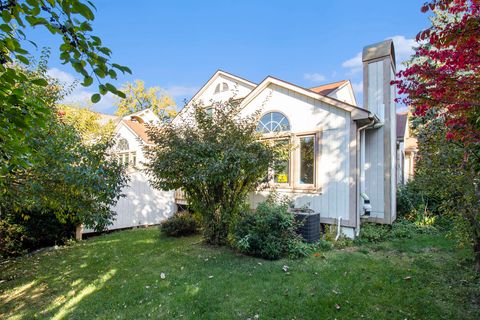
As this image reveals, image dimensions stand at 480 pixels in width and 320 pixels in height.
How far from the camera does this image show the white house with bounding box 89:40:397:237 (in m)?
7.93

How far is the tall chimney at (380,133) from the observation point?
8898 mm

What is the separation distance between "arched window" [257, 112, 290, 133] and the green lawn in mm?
4176

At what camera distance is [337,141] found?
26.9 ft

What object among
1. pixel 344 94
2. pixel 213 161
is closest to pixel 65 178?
pixel 213 161

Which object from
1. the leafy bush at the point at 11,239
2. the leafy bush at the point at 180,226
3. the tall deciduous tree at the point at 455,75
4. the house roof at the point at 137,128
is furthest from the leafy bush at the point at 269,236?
the house roof at the point at 137,128

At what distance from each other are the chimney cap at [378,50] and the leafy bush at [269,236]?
6197 millimetres

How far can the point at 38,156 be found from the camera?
340 centimetres

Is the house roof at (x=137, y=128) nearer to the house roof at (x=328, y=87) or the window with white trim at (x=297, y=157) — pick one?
the window with white trim at (x=297, y=157)

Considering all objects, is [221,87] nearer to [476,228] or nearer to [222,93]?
[222,93]

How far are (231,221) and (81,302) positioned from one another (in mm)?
3560

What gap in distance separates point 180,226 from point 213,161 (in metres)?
3.37

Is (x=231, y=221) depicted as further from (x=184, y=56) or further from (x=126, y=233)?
(x=184, y=56)

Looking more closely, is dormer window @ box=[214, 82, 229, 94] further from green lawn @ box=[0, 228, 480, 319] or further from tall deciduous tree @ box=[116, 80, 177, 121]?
tall deciduous tree @ box=[116, 80, 177, 121]

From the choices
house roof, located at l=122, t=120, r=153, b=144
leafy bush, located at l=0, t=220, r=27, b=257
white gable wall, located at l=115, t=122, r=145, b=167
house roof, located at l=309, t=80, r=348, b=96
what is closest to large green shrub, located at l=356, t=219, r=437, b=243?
house roof, located at l=309, t=80, r=348, b=96
